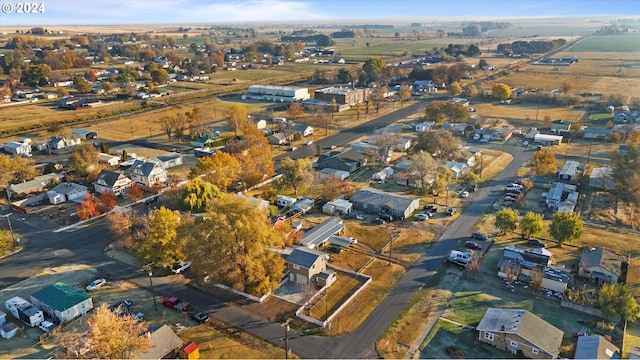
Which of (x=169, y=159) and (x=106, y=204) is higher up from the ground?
(x=169, y=159)

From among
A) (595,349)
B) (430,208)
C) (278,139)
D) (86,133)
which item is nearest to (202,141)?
(278,139)

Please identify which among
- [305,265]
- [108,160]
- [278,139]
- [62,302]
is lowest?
[62,302]

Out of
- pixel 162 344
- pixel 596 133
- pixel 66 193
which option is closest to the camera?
pixel 162 344

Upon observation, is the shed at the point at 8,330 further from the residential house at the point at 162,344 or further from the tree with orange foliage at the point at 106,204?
the tree with orange foliage at the point at 106,204

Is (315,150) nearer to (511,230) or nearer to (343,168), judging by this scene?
(343,168)

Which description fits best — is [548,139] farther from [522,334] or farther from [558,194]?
[522,334]

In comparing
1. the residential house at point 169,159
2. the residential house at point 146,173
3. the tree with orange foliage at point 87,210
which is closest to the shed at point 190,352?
the tree with orange foliage at point 87,210
